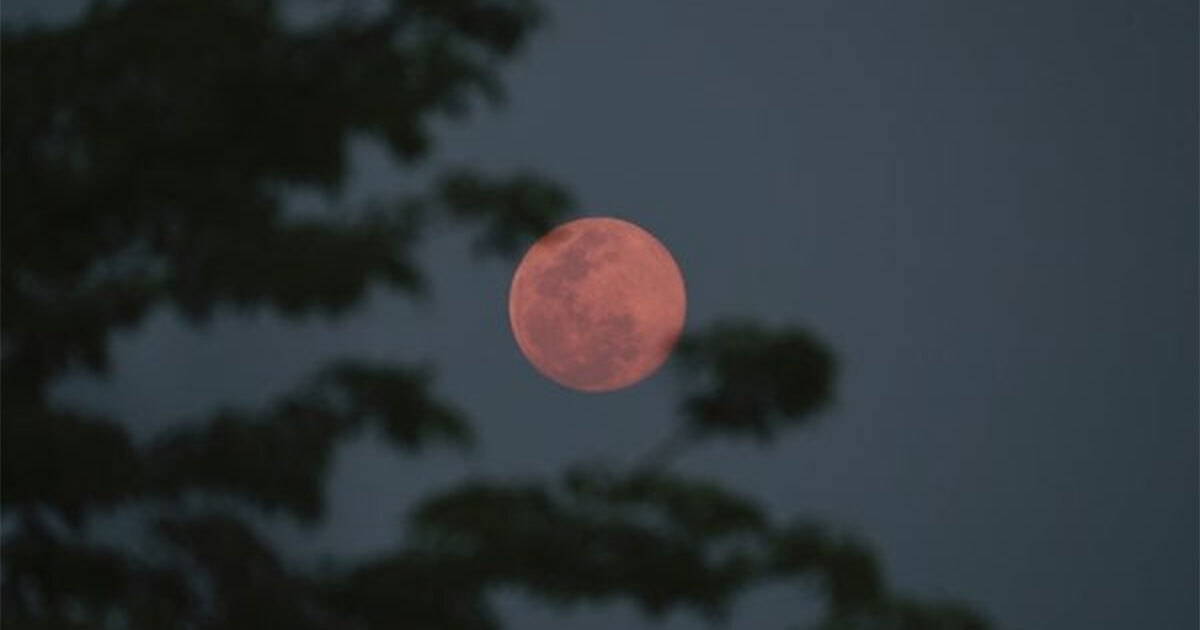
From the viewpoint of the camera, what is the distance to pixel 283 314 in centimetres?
449

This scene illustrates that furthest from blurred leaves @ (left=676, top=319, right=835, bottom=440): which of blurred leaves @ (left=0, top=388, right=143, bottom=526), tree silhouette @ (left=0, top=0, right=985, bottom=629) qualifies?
blurred leaves @ (left=0, top=388, right=143, bottom=526)

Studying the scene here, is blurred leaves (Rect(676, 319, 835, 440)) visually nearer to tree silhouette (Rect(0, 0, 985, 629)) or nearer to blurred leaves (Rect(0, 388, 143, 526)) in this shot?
tree silhouette (Rect(0, 0, 985, 629))

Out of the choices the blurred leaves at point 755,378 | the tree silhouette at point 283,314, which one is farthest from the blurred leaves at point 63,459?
the blurred leaves at point 755,378

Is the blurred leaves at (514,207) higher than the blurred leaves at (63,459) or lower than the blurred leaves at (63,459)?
higher

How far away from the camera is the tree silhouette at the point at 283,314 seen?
4309mm

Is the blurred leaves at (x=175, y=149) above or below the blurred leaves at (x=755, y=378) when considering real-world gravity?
above

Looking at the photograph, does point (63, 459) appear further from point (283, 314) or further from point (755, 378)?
point (755, 378)

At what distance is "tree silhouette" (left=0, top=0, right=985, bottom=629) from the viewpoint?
4.31 m

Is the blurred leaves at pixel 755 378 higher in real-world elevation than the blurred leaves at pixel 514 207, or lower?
lower

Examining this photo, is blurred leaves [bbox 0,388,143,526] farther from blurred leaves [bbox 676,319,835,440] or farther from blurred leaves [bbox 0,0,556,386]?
blurred leaves [bbox 676,319,835,440]

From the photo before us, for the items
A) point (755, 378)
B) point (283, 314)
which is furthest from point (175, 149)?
point (755, 378)

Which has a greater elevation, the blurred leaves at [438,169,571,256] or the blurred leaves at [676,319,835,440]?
the blurred leaves at [438,169,571,256]

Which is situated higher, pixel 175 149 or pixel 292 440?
pixel 175 149

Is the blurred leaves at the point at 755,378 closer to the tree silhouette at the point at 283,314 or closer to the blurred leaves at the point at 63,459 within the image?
the tree silhouette at the point at 283,314
